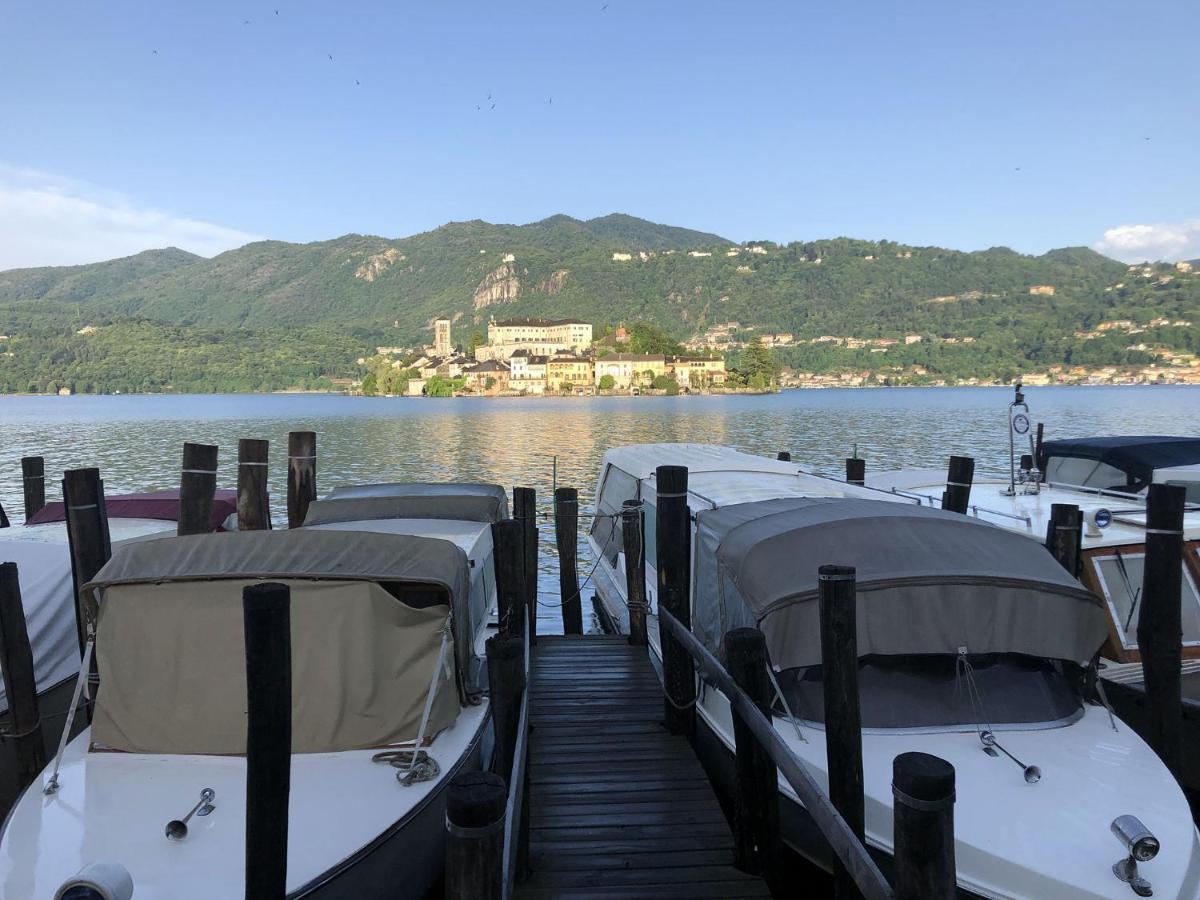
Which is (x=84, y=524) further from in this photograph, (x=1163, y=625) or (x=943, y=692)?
(x=1163, y=625)

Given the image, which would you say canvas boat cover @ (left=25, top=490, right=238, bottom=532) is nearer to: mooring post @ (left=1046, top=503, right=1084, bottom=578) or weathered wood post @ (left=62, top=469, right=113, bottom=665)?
weathered wood post @ (left=62, top=469, right=113, bottom=665)

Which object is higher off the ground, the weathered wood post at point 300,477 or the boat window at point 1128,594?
the weathered wood post at point 300,477

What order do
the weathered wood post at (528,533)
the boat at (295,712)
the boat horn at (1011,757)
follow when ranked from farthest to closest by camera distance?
the weathered wood post at (528,533) → the boat horn at (1011,757) → the boat at (295,712)

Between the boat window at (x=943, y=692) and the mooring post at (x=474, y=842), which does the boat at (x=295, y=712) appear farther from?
the boat window at (x=943, y=692)

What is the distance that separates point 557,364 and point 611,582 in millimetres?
180023

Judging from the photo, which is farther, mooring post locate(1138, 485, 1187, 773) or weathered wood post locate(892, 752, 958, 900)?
mooring post locate(1138, 485, 1187, 773)

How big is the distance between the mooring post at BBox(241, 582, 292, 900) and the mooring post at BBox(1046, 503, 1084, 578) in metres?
6.82

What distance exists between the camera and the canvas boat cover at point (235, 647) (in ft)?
17.6

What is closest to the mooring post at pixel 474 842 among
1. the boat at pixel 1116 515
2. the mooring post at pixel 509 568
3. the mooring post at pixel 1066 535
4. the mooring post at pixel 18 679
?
the mooring post at pixel 509 568

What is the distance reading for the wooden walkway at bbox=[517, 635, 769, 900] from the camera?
5.43 m

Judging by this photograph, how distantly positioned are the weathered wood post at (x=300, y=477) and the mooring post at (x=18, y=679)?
5.46 meters

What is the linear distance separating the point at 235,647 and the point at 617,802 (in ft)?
9.88

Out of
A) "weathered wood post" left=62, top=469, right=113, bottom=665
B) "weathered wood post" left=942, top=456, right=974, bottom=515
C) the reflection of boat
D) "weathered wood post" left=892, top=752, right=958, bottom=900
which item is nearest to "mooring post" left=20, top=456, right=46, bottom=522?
the reflection of boat

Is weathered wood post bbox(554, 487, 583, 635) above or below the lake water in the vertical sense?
above
